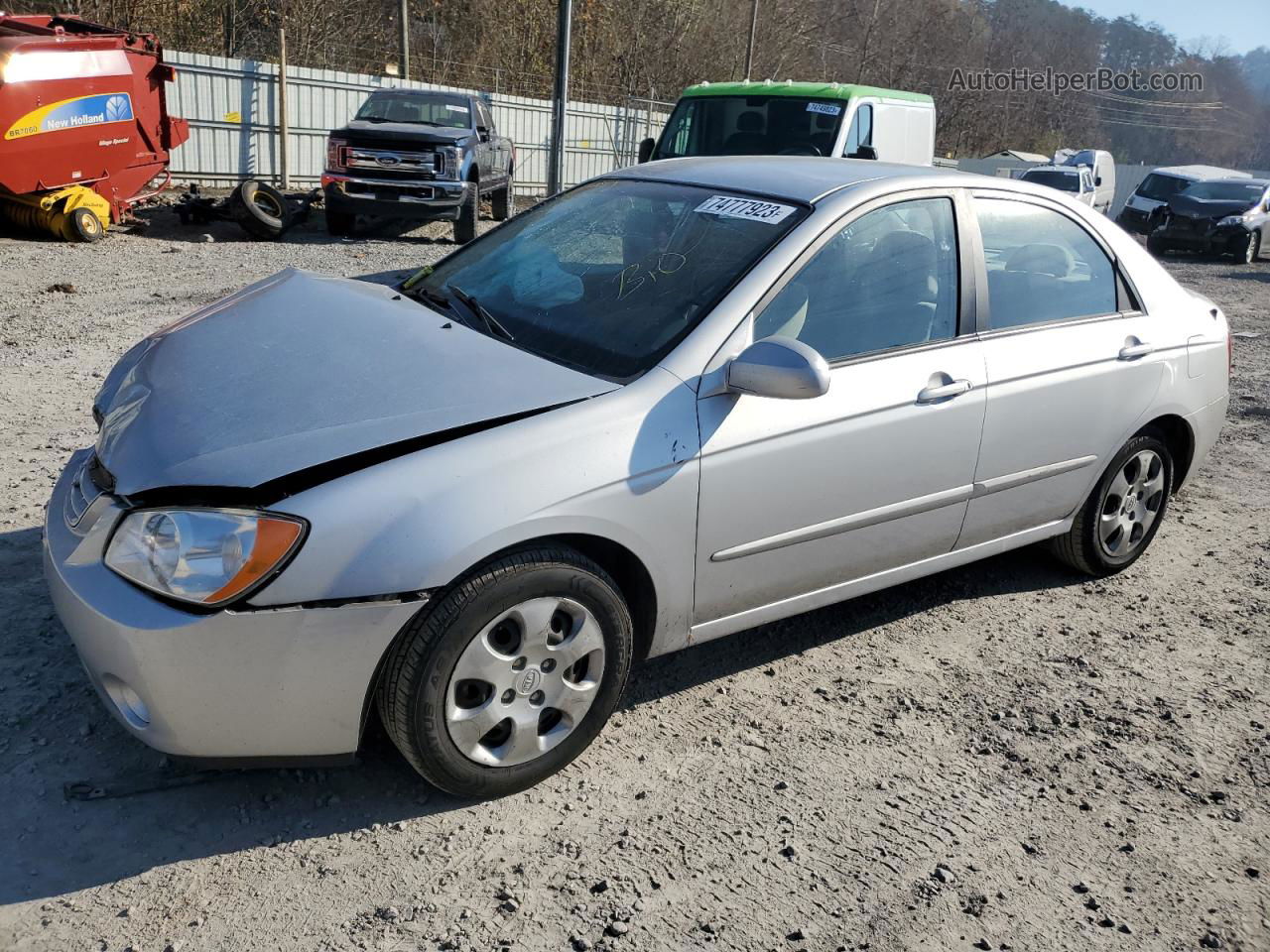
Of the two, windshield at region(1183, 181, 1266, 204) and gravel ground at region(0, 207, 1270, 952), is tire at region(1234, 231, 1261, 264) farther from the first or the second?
gravel ground at region(0, 207, 1270, 952)

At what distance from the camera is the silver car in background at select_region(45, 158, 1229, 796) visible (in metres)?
2.55

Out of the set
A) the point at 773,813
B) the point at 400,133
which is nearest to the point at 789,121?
the point at 400,133

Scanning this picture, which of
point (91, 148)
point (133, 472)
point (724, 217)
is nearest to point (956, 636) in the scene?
point (724, 217)

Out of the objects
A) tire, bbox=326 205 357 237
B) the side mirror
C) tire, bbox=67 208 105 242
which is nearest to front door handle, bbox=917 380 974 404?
the side mirror

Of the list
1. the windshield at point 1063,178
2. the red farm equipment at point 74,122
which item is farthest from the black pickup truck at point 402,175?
the windshield at point 1063,178

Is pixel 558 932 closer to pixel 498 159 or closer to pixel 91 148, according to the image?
pixel 91 148

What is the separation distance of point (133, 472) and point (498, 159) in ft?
47.6

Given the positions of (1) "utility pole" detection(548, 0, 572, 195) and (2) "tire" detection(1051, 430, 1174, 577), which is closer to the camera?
(2) "tire" detection(1051, 430, 1174, 577)

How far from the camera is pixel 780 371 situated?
2.96 metres

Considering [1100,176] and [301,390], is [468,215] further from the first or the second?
[1100,176]

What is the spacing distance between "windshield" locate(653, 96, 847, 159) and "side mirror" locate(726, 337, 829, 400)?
8022mm

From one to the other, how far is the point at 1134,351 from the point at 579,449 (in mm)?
2574

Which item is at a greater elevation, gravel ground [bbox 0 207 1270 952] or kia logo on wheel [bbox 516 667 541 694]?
kia logo on wheel [bbox 516 667 541 694]

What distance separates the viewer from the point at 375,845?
108 inches
